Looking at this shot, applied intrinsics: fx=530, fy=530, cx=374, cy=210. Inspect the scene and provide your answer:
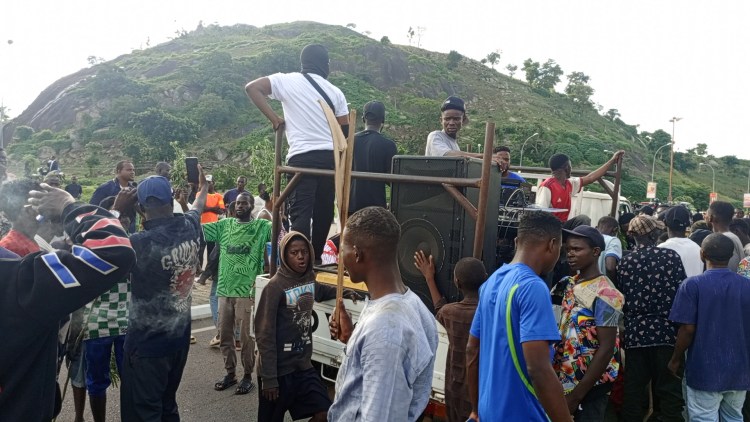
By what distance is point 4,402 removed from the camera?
6.54ft

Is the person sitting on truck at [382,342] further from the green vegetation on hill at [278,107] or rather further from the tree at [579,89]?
the tree at [579,89]

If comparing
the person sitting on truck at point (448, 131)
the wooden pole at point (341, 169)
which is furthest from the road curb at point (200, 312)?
the wooden pole at point (341, 169)

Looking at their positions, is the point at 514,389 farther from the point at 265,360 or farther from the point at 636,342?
the point at 636,342

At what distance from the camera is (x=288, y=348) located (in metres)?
3.58

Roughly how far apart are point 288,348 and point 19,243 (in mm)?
1691

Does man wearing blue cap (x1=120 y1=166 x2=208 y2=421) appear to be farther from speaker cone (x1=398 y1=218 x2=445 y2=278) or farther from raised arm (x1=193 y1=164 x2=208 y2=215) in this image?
speaker cone (x1=398 y1=218 x2=445 y2=278)

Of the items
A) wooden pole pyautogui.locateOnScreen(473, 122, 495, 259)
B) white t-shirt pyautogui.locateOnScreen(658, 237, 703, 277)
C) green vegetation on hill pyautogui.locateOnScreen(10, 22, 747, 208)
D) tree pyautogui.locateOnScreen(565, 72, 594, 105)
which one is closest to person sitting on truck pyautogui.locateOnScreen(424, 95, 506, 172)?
wooden pole pyautogui.locateOnScreen(473, 122, 495, 259)

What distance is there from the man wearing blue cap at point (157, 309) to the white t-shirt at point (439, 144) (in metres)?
2.15

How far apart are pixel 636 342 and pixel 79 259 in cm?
373

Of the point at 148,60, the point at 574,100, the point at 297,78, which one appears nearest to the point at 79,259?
the point at 297,78

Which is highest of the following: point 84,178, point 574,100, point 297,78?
point 574,100

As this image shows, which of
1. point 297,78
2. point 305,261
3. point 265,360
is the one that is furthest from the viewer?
point 297,78

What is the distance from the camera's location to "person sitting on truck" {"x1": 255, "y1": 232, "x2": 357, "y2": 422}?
3.51 m

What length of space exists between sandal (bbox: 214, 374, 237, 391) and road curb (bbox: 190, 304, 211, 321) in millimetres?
2531
